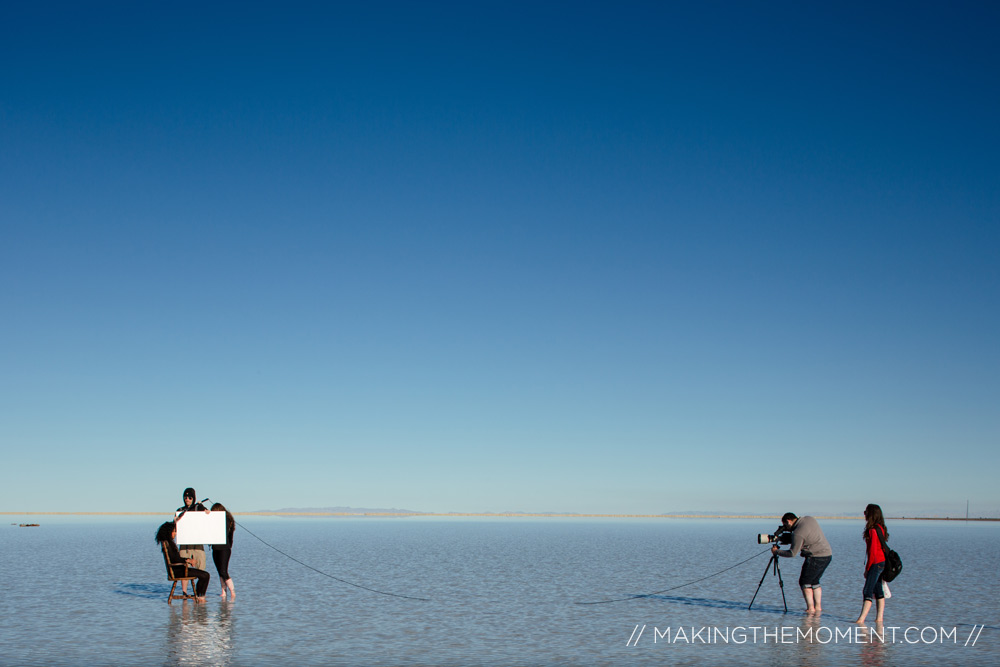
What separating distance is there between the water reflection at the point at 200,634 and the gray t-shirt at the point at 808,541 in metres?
9.65

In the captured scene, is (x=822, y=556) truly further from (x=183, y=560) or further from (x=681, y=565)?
(x=681, y=565)

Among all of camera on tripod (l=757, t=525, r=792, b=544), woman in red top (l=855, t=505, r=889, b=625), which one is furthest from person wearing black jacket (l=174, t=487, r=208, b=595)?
woman in red top (l=855, t=505, r=889, b=625)

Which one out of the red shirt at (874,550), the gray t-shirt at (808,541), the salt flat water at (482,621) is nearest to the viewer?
the salt flat water at (482,621)

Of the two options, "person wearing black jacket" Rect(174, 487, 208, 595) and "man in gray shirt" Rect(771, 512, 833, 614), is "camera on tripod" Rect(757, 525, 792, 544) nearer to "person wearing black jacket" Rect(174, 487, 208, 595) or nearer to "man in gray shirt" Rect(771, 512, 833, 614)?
"man in gray shirt" Rect(771, 512, 833, 614)

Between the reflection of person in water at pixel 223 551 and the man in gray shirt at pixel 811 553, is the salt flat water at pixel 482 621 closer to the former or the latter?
the man in gray shirt at pixel 811 553

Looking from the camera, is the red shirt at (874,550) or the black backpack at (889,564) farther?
the red shirt at (874,550)

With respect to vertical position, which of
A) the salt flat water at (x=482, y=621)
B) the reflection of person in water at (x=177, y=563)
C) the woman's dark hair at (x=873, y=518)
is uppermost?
the woman's dark hair at (x=873, y=518)

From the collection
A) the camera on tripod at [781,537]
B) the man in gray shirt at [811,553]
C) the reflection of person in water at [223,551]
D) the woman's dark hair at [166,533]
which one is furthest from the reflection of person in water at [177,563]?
the man in gray shirt at [811,553]

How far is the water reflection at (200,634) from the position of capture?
37.2 feet

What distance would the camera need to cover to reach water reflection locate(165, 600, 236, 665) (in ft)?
37.2

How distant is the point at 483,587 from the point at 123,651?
1084cm

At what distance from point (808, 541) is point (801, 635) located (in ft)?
8.03

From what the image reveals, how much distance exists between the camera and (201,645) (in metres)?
12.3

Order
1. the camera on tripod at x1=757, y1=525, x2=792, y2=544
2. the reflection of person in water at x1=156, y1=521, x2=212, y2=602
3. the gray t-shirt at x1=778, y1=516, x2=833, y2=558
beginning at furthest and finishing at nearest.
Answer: the reflection of person in water at x1=156, y1=521, x2=212, y2=602
the camera on tripod at x1=757, y1=525, x2=792, y2=544
the gray t-shirt at x1=778, y1=516, x2=833, y2=558
